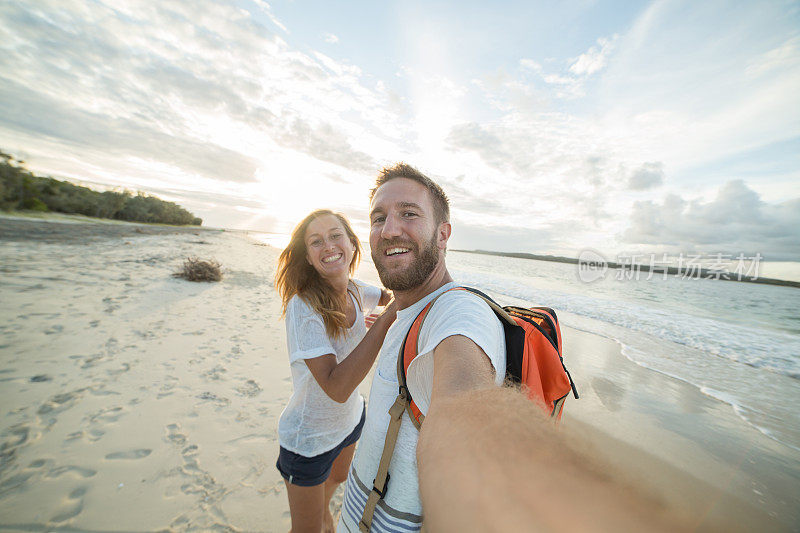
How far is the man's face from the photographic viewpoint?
1887mm

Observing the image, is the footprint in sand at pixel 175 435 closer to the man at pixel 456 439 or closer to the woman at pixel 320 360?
the woman at pixel 320 360

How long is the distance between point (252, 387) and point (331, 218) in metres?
3.62

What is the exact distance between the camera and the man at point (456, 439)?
0.54m

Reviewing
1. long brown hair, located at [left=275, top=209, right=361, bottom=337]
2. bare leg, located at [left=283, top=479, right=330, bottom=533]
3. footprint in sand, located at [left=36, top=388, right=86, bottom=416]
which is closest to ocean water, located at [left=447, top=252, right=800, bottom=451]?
bare leg, located at [left=283, top=479, right=330, bottom=533]

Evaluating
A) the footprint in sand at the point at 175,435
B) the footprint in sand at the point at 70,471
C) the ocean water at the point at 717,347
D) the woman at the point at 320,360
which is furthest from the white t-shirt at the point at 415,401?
the ocean water at the point at 717,347

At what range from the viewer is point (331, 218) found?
2.77 metres

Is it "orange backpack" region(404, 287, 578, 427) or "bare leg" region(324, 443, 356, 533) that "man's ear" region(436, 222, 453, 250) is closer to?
"orange backpack" region(404, 287, 578, 427)

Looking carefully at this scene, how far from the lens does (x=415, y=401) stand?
48.9 inches

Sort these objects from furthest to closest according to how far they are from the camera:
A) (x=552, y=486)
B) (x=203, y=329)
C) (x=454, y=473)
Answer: (x=203, y=329), (x=454, y=473), (x=552, y=486)

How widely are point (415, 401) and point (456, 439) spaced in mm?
517

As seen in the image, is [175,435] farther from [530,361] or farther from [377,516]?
[530,361]

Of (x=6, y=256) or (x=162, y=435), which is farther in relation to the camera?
(x=6, y=256)

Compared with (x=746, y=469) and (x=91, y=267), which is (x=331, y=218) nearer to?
(x=746, y=469)

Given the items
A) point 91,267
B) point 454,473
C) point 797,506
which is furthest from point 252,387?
point 91,267
